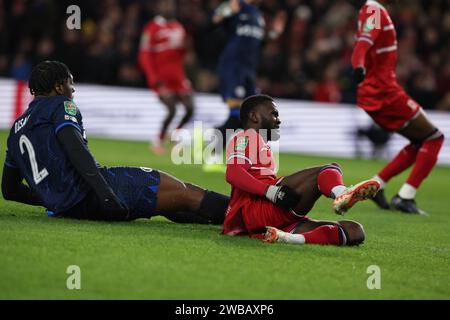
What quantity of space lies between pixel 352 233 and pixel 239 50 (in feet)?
22.4

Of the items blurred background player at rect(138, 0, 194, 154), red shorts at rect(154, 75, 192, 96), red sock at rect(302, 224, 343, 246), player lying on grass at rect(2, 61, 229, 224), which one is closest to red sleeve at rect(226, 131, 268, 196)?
red sock at rect(302, 224, 343, 246)

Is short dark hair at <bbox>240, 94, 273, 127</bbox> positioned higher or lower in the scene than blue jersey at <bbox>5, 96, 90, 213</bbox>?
higher

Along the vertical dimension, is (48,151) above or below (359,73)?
below

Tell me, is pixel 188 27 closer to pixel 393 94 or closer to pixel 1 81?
pixel 1 81

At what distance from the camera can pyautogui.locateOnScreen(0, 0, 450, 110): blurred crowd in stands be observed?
62.0 ft

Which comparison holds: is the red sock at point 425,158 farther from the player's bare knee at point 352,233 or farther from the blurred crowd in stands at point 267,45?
the blurred crowd in stands at point 267,45

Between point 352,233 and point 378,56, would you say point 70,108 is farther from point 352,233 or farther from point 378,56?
point 378,56

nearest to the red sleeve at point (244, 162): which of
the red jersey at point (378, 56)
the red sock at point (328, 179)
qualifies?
the red sock at point (328, 179)

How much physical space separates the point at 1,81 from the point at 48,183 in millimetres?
11706

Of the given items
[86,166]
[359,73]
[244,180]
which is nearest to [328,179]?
[244,180]

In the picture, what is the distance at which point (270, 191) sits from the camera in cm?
616

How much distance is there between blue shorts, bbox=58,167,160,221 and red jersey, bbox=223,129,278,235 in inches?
24.2

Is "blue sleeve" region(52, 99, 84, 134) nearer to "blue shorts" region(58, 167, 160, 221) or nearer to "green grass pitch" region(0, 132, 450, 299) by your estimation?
"blue shorts" region(58, 167, 160, 221)

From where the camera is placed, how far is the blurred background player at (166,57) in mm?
15914
